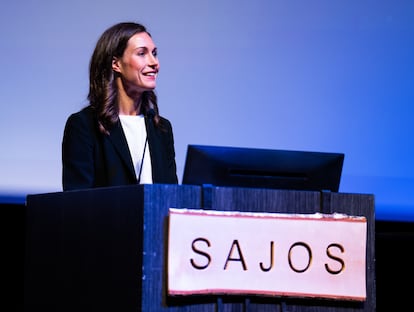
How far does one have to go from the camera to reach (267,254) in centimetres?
146

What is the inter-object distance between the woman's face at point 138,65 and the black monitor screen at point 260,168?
93cm

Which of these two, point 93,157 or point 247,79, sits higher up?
point 247,79

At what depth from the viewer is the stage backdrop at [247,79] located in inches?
120

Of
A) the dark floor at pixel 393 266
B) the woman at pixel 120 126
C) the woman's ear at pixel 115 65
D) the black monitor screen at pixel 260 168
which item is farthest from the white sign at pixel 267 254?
the dark floor at pixel 393 266

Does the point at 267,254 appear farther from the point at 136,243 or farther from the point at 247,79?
the point at 247,79

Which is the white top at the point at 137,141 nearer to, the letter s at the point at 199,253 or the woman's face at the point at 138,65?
the woman's face at the point at 138,65

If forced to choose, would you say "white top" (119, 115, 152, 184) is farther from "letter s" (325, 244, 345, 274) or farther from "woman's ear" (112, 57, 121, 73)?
"letter s" (325, 244, 345, 274)

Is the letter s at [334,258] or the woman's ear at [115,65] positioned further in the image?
the woman's ear at [115,65]

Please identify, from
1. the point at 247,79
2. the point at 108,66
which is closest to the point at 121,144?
the point at 108,66

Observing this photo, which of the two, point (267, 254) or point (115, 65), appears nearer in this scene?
point (267, 254)

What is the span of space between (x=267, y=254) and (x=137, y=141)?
1.05 metres

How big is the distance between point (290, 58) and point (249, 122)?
1.17ft

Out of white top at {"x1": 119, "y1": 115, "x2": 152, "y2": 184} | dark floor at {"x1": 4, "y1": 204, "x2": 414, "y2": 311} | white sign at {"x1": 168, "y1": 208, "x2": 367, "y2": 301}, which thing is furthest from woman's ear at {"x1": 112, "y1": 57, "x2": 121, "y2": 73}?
dark floor at {"x1": 4, "y1": 204, "x2": 414, "y2": 311}

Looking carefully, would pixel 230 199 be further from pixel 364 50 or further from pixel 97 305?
pixel 364 50
